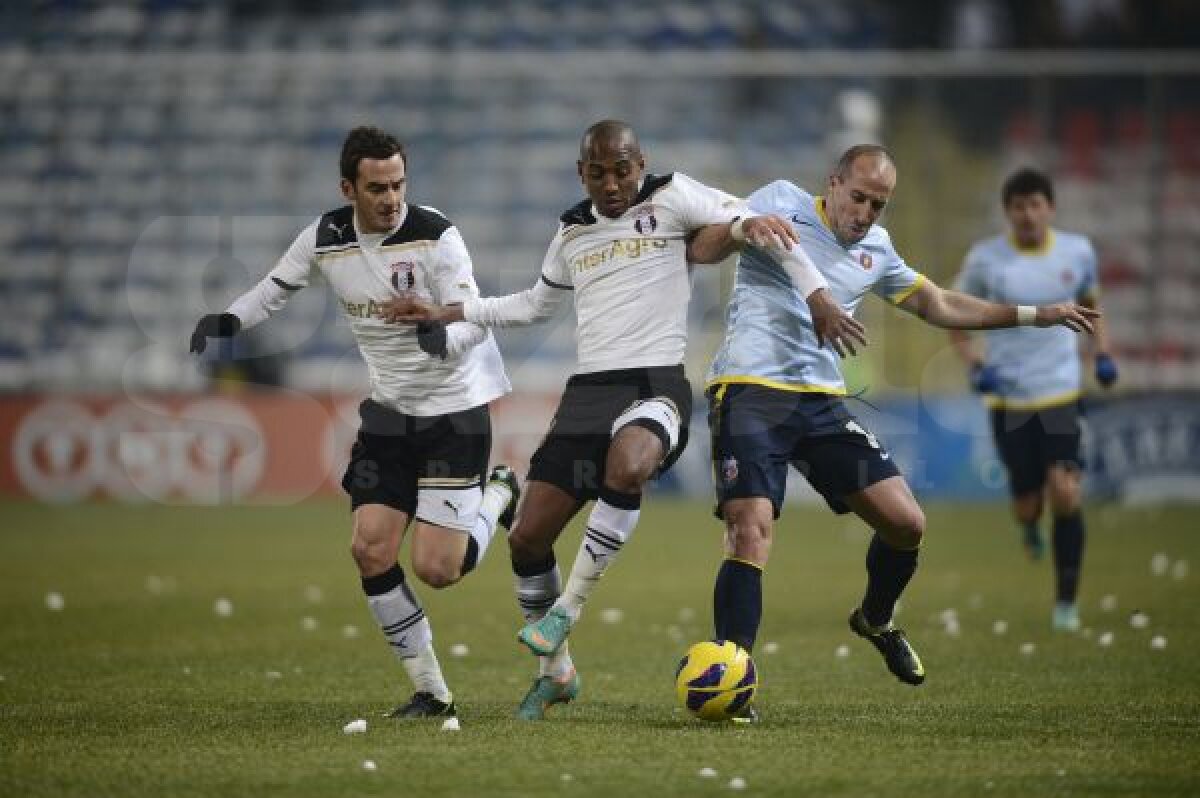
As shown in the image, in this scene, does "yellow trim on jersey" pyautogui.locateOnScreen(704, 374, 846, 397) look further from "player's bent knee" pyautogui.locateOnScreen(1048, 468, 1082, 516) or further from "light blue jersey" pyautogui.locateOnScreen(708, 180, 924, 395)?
"player's bent knee" pyautogui.locateOnScreen(1048, 468, 1082, 516)

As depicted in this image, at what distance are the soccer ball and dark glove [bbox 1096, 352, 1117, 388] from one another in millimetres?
5391

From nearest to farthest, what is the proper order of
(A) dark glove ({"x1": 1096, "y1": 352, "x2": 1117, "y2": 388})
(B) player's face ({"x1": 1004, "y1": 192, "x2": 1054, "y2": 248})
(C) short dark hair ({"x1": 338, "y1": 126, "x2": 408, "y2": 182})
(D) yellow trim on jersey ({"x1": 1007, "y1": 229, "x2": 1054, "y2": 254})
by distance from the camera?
(C) short dark hair ({"x1": 338, "y1": 126, "x2": 408, "y2": 182})
(A) dark glove ({"x1": 1096, "y1": 352, "x2": 1117, "y2": 388})
(B) player's face ({"x1": 1004, "y1": 192, "x2": 1054, "y2": 248})
(D) yellow trim on jersey ({"x1": 1007, "y1": 229, "x2": 1054, "y2": 254})

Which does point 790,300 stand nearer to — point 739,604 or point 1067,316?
point 1067,316

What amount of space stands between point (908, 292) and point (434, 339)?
7.32ft

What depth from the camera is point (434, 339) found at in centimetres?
801

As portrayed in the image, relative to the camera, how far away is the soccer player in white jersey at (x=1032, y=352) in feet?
40.3

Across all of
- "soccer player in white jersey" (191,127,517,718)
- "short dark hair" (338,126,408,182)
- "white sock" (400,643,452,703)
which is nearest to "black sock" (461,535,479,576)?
"soccer player in white jersey" (191,127,517,718)

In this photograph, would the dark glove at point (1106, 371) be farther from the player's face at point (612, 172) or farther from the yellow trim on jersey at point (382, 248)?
the yellow trim on jersey at point (382, 248)

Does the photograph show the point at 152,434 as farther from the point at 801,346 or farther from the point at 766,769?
the point at 766,769

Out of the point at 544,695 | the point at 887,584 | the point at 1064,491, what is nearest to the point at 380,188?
the point at 544,695

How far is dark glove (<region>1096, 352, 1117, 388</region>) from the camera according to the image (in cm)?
1188

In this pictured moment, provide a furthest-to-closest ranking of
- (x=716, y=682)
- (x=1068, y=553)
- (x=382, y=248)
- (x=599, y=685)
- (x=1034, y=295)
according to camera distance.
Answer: (x=1034, y=295) < (x=1068, y=553) < (x=599, y=685) < (x=382, y=248) < (x=716, y=682)

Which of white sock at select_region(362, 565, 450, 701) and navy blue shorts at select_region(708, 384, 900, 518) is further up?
navy blue shorts at select_region(708, 384, 900, 518)

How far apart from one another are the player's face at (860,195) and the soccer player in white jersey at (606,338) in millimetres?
440
